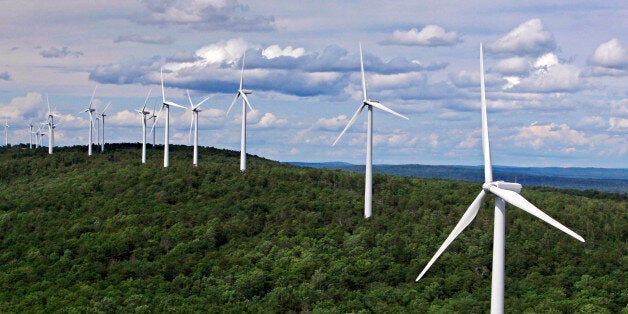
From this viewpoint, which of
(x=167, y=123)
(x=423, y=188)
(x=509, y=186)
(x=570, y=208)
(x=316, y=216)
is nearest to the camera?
(x=509, y=186)

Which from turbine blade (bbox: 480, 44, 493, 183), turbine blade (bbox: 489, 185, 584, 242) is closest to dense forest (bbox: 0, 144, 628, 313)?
turbine blade (bbox: 480, 44, 493, 183)

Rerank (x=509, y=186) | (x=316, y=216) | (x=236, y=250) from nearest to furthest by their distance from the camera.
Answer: (x=509, y=186)
(x=236, y=250)
(x=316, y=216)

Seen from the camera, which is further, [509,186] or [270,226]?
[270,226]

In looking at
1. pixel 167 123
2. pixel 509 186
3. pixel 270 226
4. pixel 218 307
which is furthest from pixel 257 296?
pixel 167 123

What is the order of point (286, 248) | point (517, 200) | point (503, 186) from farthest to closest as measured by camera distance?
point (286, 248) < point (503, 186) < point (517, 200)

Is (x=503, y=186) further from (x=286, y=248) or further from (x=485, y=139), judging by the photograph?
(x=286, y=248)

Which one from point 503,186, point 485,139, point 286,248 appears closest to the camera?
point 503,186

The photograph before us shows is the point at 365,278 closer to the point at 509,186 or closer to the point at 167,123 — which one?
the point at 509,186

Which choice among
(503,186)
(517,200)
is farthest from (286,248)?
(517,200)
